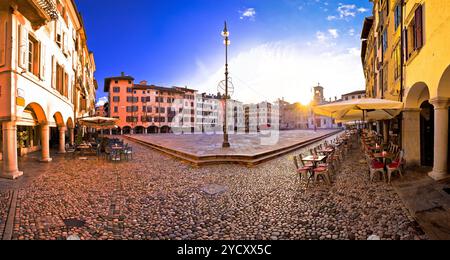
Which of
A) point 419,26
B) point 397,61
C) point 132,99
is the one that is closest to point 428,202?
point 419,26

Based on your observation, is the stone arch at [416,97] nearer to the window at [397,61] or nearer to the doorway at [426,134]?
the doorway at [426,134]

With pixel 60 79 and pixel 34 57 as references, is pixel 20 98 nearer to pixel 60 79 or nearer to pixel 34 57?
pixel 34 57

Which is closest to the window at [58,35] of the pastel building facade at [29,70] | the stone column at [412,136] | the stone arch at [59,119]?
the pastel building facade at [29,70]

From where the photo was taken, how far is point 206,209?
5836 mm

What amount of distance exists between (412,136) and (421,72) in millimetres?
3195

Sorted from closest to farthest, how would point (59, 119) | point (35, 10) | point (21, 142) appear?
point (35, 10) < point (21, 142) < point (59, 119)

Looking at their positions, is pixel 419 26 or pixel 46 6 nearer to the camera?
pixel 419 26

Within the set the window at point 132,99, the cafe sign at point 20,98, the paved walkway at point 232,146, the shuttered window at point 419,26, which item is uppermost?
the window at point 132,99

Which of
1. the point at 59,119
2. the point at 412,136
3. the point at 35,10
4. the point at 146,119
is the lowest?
the point at 412,136

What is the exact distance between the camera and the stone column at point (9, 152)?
369 inches

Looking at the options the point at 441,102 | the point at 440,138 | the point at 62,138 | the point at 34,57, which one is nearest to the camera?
the point at 441,102

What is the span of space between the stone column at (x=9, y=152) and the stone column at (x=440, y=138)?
15287 millimetres

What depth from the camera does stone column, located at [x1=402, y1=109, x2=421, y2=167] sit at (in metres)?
11.0
